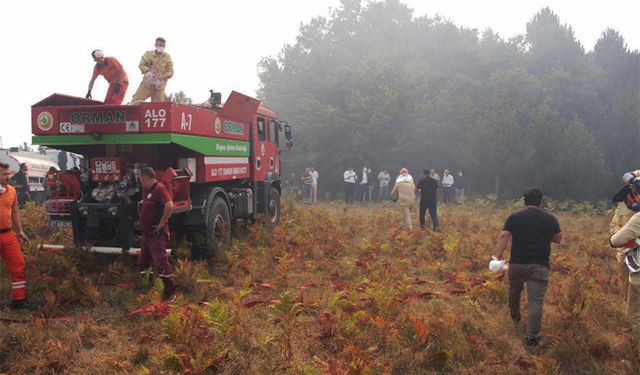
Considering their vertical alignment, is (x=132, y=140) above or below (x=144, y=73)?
below

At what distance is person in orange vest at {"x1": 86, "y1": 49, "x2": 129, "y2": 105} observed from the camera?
799 cm

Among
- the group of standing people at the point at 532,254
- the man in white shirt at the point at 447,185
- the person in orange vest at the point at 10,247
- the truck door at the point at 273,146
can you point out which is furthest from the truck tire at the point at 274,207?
the man in white shirt at the point at 447,185

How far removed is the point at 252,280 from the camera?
7.20 meters

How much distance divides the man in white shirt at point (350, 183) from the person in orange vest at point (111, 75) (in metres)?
14.9

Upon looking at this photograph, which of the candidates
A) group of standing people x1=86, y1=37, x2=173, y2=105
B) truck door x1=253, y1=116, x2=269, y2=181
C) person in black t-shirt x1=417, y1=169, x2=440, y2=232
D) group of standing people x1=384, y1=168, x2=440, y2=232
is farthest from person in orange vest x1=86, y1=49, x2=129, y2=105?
person in black t-shirt x1=417, y1=169, x2=440, y2=232

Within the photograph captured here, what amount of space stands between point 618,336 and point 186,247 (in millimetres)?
5871

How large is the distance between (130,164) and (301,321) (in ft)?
12.1

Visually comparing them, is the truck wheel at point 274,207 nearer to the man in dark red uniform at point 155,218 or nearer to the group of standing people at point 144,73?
the group of standing people at point 144,73

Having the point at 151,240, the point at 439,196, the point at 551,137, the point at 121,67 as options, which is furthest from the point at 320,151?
the point at 151,240

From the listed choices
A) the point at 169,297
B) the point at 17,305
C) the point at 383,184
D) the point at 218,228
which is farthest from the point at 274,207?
the point at 383,184

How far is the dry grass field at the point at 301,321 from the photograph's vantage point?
439cm

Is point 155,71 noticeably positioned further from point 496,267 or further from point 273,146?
point 496,267

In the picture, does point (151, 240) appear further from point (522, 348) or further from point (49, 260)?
point (522, 348)

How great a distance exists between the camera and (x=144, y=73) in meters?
8.59
